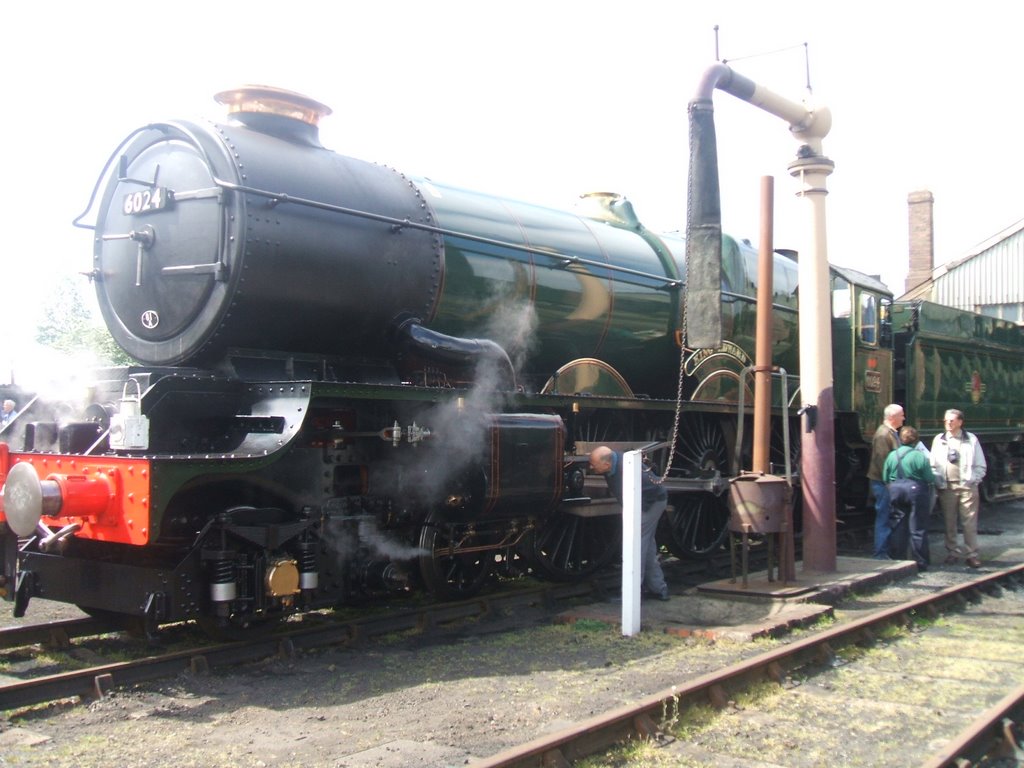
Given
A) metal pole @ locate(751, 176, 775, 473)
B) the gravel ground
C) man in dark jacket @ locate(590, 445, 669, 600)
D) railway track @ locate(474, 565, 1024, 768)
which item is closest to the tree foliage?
man in dark jacket @ locate(590, 445, 669, 600)

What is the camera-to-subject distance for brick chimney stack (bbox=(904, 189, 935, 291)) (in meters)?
30.4

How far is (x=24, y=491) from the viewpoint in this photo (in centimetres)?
515

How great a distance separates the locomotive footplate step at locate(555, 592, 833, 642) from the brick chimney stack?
85.1ft

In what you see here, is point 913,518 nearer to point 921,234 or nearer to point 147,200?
point 147,200

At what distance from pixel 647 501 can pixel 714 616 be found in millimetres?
1151

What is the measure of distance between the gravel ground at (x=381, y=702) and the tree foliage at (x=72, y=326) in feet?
21.2

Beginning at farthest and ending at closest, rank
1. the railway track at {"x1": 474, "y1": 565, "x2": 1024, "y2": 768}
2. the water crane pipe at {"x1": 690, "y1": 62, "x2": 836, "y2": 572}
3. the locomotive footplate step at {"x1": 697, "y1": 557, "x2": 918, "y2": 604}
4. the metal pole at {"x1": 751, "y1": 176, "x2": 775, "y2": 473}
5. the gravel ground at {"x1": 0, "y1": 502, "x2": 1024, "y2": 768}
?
1. the water crane pipe at {"x1": 690, "y1": 62, "x2": 836, "y2": 572}
2. the metal pole at {"x1": 751, "y1": 176, "x2": 775, "y2": 473}
3. the locomotive footplate step at {"x1": 697, "y1": 557, "x2": 918, "y2": 604}
4. the gravel ground at {"x1": 0, "y1": 502, "x2": 1024, "y2": 768}
5. the railway track at {"x1": 474, "y1": 565, "x2": 1024, "y2": 768}

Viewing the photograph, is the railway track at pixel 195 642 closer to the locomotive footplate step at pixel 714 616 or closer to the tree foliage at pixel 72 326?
the locomotive footplate step at pixel 714 616

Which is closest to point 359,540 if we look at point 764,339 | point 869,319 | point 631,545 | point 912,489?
point 631,545

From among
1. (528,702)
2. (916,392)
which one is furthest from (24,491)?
(916,392)

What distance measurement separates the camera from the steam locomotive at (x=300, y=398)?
5.47m

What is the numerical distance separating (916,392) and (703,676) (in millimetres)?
9178

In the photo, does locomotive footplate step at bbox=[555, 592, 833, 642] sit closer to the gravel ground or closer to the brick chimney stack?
the gravel ground

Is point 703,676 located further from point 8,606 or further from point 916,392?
point 916,392
